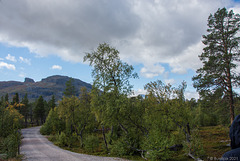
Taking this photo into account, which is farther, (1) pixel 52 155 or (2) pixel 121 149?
(1) pixel 52 155

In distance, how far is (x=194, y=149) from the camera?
37.8 feet

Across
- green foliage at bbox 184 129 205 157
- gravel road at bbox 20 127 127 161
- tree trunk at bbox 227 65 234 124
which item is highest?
tree trunk at bbox 227 65 234 124

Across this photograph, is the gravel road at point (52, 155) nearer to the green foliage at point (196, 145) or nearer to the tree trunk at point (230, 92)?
the green foliage at point (196, 145)

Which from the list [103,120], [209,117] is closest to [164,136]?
[103,120]

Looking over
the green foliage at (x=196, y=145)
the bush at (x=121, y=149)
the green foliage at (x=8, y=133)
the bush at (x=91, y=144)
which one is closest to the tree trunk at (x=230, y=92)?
the green foliage at (x=196, y=145)

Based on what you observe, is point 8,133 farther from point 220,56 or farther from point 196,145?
point 220,56

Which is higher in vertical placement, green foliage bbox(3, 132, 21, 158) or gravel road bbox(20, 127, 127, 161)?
green foliage bbox(3, 132, 21, 158)

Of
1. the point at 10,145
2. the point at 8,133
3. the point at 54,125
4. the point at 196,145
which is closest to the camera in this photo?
the point at 196,145

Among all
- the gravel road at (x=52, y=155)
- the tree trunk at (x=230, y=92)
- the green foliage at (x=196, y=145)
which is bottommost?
the gravel road at (x=52, y=155)

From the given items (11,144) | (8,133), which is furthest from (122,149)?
(8,133)

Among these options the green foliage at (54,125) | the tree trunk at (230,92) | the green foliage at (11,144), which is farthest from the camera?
the green foliage at (54,125)

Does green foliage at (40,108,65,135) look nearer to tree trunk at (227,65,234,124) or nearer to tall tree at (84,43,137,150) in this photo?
tall tree at (84,43,137,150)

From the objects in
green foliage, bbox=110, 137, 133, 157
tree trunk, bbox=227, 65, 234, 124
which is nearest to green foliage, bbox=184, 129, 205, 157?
green foliage, bbox=110, 137, 133, 157

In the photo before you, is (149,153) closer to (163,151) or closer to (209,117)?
(163,151)
